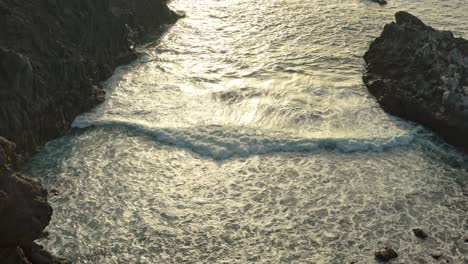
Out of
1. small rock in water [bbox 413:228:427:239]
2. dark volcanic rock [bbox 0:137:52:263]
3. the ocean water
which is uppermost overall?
dark volcanic rock [bbox 0:137:52:263]

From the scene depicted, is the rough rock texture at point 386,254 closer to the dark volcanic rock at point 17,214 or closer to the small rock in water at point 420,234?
the small rock in water at point 420,234

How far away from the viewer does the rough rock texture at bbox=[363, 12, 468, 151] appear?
17.5 meters

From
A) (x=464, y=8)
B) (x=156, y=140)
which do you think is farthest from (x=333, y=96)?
(x=464, y=8)

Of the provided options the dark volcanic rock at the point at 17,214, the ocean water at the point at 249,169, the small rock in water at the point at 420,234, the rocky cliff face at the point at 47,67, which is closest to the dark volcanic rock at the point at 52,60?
the rocky cliff face at the point at 47,67

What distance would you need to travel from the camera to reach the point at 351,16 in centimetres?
2816

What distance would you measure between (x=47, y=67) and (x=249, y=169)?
27.2 feet

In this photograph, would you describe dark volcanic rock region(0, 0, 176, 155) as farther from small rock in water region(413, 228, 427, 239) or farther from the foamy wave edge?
small rock in water region(413, 228, 427, 239)

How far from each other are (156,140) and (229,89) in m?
4.57

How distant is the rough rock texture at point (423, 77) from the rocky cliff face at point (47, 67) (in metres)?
11.2

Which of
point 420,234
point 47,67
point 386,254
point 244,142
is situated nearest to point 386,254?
point 386,254

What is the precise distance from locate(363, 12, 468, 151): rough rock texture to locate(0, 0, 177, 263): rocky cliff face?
1121 centimetres

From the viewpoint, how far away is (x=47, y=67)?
59.3ft

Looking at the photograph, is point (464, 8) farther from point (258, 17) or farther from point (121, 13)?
point (121, 13)

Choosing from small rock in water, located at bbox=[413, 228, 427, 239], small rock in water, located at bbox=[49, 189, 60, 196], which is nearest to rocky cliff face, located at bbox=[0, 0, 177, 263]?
small rock in water, located at bbox=[49, 189, 60, 196]
